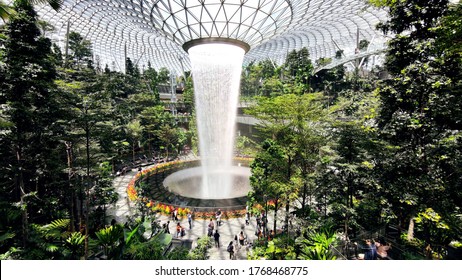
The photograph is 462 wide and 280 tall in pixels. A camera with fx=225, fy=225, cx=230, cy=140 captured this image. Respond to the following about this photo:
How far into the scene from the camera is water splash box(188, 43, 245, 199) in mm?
26828

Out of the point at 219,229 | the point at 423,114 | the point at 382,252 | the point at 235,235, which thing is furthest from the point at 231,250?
the point at 423,114

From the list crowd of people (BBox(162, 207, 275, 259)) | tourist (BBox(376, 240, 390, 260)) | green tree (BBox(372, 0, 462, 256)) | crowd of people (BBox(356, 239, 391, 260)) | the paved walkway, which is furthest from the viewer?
crowd of people (BBox(162, 207, 275, 259))

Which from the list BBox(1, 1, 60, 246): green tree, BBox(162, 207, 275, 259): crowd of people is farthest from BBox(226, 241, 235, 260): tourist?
BBox(1, 1, 60, 246): green tree

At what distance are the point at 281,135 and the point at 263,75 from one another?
2005 inches

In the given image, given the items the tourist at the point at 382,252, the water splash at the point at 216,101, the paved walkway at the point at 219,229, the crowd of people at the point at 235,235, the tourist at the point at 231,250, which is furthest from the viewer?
the water splash at the point at 216,101

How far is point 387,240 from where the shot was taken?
37.8ft

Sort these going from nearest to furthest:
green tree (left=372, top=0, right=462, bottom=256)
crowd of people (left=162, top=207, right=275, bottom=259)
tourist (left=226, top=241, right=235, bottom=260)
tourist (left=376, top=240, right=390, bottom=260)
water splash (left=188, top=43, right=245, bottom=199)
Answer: green tree (left=372, top=0, right=462, bottom=256) < tourist (left=376, top=240, right=390, bottom=260) < tourist (left=226, top=241, right=235, bottom=260) < crowd of people (left=162, top=207, right=275, bottom=259) < water splash (left=188, top=43, right=245, bottom=199)

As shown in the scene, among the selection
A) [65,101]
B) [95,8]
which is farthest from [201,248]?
[95,8]

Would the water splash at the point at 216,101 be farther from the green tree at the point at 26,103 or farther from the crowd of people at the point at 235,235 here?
the green tree at the point at 26,103

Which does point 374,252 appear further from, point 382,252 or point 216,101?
point 216,101

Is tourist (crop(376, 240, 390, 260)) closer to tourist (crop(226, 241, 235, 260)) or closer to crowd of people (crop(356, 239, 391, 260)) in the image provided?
crowd of people (crop(356, 239, 391, 260))

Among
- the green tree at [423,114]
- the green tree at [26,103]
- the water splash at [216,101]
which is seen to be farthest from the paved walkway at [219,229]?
the green tree at [423,114]

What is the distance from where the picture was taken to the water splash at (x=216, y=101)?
26828mm

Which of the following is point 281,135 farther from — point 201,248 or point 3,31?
point 3,31
